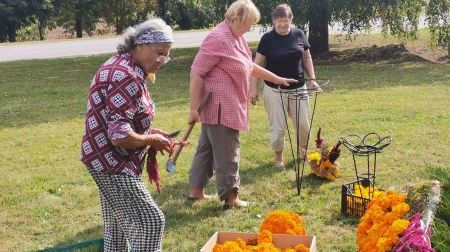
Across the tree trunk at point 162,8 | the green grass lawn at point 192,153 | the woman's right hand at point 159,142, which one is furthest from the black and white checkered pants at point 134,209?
the tree trunk at point 162,8

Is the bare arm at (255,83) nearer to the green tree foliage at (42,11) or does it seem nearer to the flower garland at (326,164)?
the flower garland at (326,164)

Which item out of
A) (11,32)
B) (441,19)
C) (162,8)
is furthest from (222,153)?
(11,32)

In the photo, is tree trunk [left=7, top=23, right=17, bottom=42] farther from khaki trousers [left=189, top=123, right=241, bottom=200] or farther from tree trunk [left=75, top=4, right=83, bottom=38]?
khaki trousers [left=189, top=123, right=241, bottom=200]

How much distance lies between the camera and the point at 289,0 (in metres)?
14.5

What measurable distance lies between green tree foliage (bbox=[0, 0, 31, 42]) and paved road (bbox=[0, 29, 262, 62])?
4.82 metres

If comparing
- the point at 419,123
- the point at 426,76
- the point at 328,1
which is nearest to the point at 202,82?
the point at 419,123

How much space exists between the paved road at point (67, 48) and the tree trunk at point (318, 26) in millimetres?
3129

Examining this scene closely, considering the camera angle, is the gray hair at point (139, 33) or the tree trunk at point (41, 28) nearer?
the gray hair at point (139, 33)

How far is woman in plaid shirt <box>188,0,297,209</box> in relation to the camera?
4.73 meters

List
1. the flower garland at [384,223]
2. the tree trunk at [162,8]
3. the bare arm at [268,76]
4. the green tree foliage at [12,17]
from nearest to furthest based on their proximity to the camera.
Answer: the flower garland at [384,223] → the bare arm at [268,76] → the green tree foliage at [12,17] → the tree trunk at [162,8]

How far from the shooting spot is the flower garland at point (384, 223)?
3.42 metres

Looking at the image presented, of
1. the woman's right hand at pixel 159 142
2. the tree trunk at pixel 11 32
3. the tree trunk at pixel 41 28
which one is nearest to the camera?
the woman's right hand at pixel 159 142

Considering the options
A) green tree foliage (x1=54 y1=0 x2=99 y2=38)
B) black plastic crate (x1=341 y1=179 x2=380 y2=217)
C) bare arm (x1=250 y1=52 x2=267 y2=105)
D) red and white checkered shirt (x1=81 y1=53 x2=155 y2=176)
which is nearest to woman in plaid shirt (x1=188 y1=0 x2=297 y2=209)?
black plastic crate (x1=341 y1=179 x2=380 y2=217)

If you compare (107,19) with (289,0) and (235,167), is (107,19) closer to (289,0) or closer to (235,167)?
(289,0)
